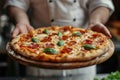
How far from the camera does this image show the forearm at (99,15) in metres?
1.98

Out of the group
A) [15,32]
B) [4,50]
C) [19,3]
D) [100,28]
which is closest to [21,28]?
[15,32]

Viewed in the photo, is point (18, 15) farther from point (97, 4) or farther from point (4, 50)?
point (4, 50)

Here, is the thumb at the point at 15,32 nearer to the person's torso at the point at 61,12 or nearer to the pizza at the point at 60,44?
the pizza at the point at 60,44

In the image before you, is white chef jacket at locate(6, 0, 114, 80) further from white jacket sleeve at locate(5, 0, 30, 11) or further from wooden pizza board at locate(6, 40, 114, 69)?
wooden pizza board at locate(6, 40, 114, 69)

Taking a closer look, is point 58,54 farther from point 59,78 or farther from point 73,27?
point 73,27

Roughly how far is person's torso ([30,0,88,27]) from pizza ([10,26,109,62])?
0.11 m

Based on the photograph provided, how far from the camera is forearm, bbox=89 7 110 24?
Result: 77.9 inches

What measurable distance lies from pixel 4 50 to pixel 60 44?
99cm

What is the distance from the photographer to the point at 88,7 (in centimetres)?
210

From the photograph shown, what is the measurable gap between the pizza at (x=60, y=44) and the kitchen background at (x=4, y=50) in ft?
2.63

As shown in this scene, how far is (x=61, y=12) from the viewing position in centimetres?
204

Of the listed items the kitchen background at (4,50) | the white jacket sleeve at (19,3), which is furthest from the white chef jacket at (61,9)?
the kitchen background at (4,50)

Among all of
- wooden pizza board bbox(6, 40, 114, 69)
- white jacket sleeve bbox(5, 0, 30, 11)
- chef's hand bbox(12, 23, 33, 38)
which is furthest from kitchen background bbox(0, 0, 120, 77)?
wooden pizza board bbox(6, 40, 114, 69)

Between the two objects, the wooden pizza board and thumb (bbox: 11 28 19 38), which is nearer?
the wooden pizza board
